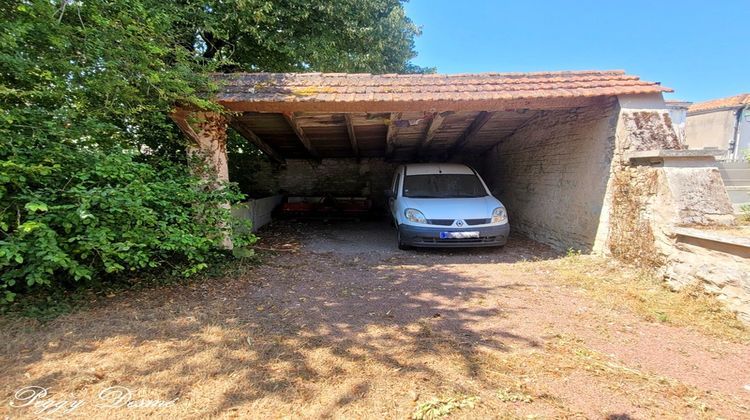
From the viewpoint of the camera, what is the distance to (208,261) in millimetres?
4711

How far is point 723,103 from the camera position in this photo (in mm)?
18297

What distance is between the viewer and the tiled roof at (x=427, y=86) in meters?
4.92

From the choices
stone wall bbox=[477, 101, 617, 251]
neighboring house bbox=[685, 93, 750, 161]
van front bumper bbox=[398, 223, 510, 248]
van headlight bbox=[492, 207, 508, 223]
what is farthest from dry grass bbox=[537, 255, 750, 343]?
neighboring house bbox=[685, 93, 750, 161]

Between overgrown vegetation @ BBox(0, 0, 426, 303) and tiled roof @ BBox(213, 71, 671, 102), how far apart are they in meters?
0.62

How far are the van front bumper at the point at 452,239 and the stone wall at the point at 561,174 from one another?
119cm

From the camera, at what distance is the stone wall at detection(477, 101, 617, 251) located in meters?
5.15

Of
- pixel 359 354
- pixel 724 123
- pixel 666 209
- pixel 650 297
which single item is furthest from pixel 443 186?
pixel 724 123

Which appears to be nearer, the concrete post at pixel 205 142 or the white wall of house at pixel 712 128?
the concrete post at pixel 205 142

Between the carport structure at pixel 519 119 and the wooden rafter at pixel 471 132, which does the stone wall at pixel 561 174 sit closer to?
the carport structure at pixel 519 119

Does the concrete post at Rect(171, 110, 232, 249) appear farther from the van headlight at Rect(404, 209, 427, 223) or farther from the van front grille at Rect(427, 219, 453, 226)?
the van front grille at Rect(427, 219, 453, 226)

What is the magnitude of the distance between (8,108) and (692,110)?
28.4 meters

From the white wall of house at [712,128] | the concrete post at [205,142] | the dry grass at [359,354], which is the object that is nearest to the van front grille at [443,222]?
the dry grass at [359,354]

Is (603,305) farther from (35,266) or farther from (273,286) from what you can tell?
(35,266)

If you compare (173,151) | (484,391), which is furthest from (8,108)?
(484,391)
